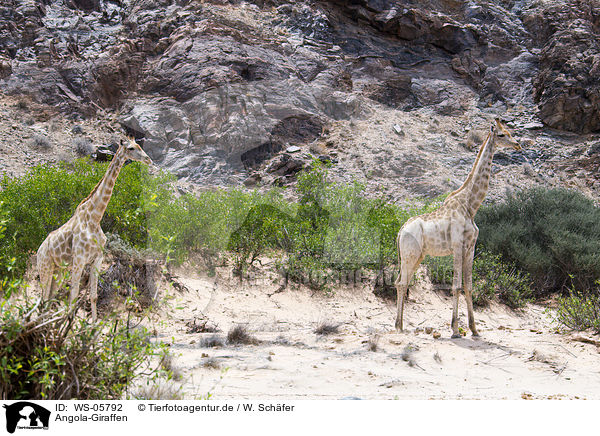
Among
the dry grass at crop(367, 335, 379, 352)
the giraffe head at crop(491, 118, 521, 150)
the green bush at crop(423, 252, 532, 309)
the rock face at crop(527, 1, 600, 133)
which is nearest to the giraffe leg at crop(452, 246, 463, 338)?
the dry grass at crop(367, 335, 379, 352)

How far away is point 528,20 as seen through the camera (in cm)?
3331

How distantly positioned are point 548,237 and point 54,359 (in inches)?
532

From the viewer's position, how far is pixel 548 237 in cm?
1330

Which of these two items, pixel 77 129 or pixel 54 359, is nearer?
pixel 54 359

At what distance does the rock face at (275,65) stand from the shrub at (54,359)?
19335 millimetres

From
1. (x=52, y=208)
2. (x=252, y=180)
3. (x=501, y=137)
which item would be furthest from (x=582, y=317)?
(x=252, y=180)

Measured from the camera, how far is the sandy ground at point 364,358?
4.80 meters

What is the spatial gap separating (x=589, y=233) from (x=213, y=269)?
10.6 m

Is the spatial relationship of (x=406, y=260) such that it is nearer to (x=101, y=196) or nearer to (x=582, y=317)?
(x=582, y=317)

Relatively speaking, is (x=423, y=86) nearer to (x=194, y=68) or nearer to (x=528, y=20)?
(x=528, y=20)

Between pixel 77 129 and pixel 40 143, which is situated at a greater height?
pixel 77 129

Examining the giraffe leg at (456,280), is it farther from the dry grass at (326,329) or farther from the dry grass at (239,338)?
the dry grass at (239,338)

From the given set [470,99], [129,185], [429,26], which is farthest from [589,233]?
[429,26]

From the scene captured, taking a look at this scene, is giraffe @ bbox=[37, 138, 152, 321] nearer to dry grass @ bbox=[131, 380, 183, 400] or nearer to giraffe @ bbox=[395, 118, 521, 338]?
dry grass @ bbox=[131, 380, 183, 400]
